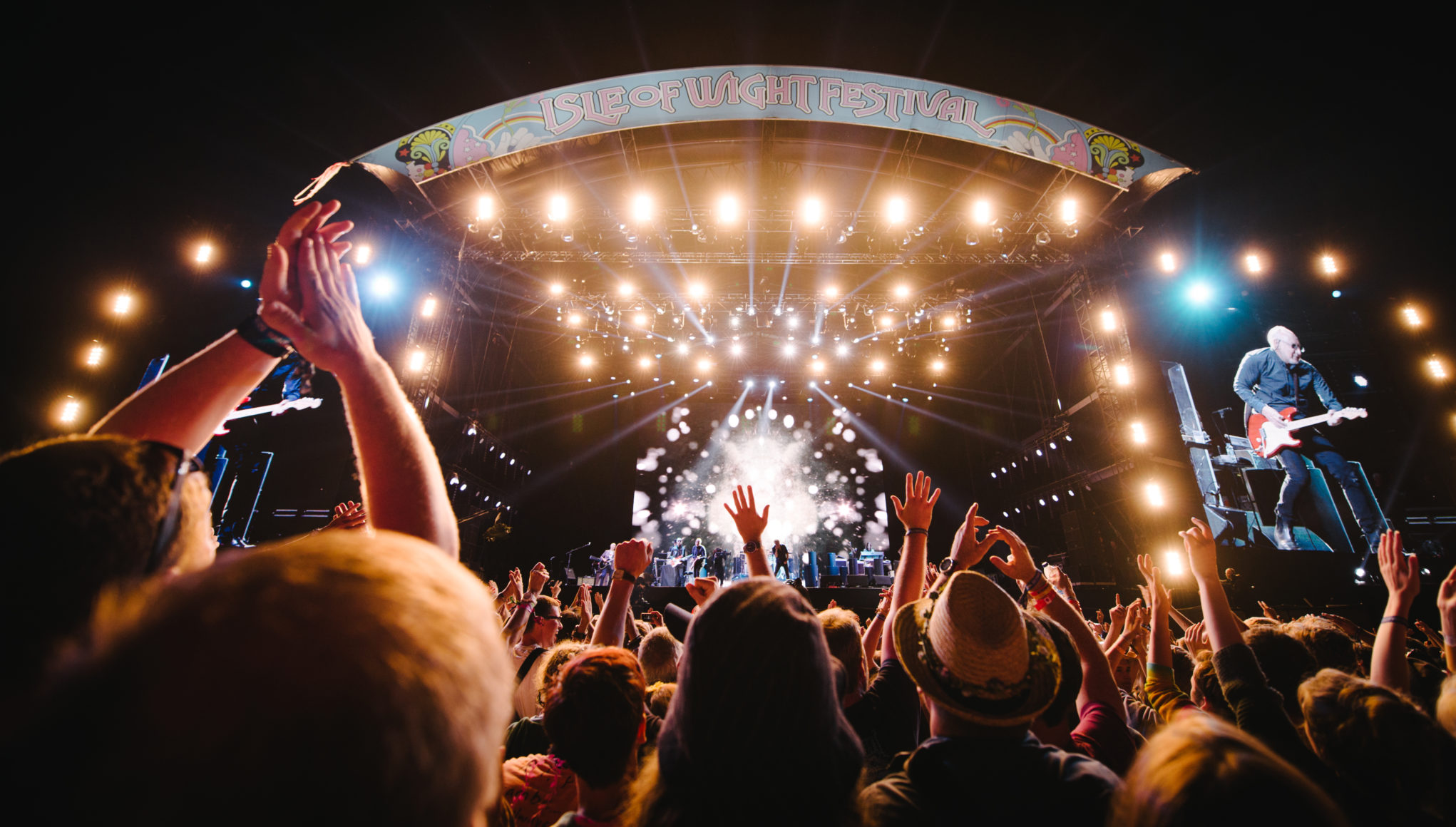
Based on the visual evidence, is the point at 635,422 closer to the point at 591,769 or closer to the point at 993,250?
the point at 993,250

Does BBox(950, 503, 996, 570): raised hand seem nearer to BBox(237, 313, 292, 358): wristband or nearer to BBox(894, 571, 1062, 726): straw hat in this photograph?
BBox(894, 571, 1062, 726): straw hat

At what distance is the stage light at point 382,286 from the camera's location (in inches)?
337

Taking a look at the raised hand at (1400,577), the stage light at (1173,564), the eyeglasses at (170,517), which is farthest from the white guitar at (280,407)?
the stage light at (1173,564)

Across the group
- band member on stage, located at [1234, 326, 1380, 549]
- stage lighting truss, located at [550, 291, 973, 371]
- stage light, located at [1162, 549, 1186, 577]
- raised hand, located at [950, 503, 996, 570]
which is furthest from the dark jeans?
raised hand, located at [950, 503, 996, 570]

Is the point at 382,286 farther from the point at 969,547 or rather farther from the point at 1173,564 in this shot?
the point at 1173,564

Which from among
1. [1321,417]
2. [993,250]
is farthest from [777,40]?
[1321,417]

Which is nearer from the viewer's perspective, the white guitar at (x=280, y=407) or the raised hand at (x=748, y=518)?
the raised hand at (x=748, y=518)

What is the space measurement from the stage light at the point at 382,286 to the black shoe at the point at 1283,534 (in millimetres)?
15195

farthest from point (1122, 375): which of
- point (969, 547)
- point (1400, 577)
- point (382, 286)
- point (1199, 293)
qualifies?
point (382, 286)

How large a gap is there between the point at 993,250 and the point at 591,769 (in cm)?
1087

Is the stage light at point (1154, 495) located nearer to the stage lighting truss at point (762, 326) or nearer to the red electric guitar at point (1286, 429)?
the red electric guitar at point (1286, 429)

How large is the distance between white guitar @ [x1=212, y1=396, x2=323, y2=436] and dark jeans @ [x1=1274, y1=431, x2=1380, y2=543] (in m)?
16.1

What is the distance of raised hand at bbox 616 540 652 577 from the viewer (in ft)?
7.25

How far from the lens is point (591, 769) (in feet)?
4.53
